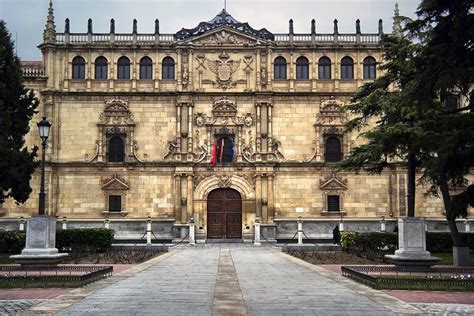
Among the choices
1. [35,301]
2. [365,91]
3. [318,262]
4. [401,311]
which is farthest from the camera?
[365,91]

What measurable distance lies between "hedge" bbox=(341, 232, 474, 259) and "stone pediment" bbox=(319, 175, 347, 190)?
11.7m

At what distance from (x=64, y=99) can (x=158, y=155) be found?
8.17 m

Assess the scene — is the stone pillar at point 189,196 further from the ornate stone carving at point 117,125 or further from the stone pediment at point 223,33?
the stone pediment at point 223,33

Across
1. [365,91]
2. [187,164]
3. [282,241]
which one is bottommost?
[282,241]

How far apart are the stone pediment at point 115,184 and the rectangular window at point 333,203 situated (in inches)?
583

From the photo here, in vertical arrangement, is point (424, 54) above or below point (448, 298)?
above

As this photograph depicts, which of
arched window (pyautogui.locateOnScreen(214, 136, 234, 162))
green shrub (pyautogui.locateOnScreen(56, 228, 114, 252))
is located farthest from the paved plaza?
arched window (pyautogui.locateOnScreen(214, 136, 234, 162))

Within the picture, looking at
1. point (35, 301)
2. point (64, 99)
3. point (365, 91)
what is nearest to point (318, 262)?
point (365, 91)

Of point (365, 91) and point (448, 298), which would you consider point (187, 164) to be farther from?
point (448, 298)

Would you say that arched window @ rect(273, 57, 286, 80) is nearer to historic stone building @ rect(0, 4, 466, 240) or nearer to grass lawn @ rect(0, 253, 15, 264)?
historic stone building @ rect(0, 4, 466, 240)

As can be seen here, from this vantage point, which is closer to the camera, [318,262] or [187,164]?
[318,262]

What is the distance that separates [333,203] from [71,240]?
20.2 metres

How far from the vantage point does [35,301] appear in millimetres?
14047

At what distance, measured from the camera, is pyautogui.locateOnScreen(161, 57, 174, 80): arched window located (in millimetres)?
45281
